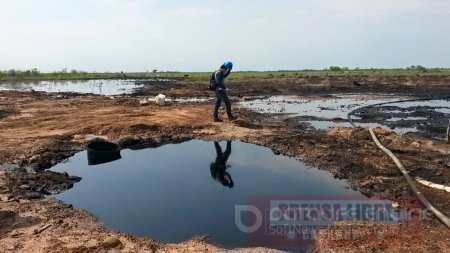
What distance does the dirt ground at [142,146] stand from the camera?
483 centimetres

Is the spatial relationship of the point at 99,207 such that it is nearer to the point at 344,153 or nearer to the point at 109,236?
the point at 109,236

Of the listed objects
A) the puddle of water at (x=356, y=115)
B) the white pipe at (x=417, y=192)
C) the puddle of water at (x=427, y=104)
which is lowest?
the white pipe at (x=417, y=192)

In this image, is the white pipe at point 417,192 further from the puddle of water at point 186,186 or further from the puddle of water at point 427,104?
the puddle of water at point 427,104

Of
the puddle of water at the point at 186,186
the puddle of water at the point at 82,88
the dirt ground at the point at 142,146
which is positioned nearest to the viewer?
the dirt ground at the point at 142,146

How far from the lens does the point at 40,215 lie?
5.71 meters

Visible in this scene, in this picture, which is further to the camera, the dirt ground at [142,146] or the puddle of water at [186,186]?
the puddle of water at [186,186]

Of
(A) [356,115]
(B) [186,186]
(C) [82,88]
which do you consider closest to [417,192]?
(B) [186,186]

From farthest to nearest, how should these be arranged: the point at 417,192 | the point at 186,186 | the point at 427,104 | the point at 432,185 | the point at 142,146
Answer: the point at 427,104, the point at 142,146, the point at 186,186, the point at 432,185, the point at 417,192

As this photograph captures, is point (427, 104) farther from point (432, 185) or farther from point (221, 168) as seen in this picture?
point (221, 168)

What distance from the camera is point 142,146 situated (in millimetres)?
10617

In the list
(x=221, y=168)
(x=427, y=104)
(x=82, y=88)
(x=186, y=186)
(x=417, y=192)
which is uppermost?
(x=427, y=104)

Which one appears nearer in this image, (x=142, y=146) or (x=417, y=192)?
(x=417, y=192)

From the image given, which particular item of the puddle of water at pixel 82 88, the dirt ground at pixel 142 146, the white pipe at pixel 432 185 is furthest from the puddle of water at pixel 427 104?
the puddle of water at pixel 82 88

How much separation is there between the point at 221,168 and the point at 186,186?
1.40 m
